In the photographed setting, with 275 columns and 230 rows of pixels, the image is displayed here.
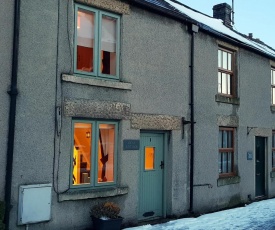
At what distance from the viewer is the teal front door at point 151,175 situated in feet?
31.1

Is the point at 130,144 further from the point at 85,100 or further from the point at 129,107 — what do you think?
the point at 85,100

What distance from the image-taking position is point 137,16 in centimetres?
939

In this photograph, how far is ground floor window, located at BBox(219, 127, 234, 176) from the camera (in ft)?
39.6

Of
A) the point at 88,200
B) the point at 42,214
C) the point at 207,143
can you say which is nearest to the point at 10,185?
the point at 42,214

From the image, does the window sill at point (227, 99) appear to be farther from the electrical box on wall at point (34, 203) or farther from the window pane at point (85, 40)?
the electrical box on wall at point (34, 203)

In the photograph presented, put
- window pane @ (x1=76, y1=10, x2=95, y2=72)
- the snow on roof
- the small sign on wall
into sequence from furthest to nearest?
the small sign on wall < the snow on roof < window pane @ (x1=76, y1=10, x2=95, y2=72)

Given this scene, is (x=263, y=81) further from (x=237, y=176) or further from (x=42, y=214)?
(x=42, y=214)

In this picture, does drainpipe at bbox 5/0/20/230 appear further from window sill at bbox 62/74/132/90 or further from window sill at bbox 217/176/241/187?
window sill at bbox 217/176/241/187

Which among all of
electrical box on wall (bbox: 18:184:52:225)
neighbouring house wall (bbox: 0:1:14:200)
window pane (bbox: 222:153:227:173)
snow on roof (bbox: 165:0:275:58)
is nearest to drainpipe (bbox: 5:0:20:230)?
neighbouring house wall (bbox: 0:1:14:200)

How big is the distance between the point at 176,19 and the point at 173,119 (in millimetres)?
2866

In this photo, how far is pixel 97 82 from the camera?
27.5 ft

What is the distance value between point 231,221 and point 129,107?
4151 mm

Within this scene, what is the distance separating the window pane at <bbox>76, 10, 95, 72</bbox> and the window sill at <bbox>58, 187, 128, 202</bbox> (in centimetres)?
272

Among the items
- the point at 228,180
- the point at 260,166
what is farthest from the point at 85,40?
the point at 260,166
